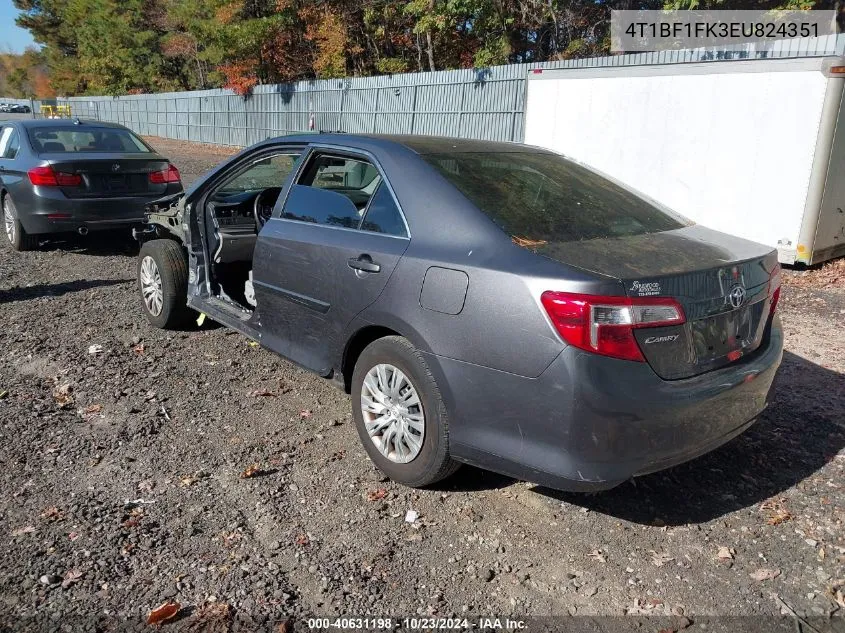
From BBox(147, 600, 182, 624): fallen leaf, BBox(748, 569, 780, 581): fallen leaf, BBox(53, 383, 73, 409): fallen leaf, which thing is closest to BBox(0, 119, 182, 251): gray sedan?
BBox(53, 383, 73, 409): fallen leaf

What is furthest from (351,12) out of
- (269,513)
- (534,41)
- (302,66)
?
(269,513)

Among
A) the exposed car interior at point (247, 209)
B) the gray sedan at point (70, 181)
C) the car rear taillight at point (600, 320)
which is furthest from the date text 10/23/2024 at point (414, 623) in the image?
the gray sedan at point (70, 181)

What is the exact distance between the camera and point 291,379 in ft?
16.2

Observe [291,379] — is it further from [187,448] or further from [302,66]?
[302,66]

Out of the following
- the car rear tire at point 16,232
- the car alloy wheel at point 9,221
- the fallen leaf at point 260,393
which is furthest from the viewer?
the car alloy wheel at point 9,221

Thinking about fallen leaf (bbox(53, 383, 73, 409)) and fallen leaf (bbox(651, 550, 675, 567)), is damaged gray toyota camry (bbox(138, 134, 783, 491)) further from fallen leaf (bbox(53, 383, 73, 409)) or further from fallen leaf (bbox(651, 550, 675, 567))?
fallen leaf (bbox(53, 383, 73, 409))

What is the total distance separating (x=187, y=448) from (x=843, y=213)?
7.95m

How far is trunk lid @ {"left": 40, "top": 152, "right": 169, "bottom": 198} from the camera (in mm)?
7941

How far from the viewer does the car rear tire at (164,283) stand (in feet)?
18.0

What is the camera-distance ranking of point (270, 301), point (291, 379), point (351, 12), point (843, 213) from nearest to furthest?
point (270, 301), point (291, 379), point (843, 213), point (351, 12)

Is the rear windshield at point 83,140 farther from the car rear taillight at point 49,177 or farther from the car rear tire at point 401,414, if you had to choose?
the car rear tire at point 401,414

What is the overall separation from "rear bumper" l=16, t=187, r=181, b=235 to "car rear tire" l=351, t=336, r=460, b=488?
5304 mm

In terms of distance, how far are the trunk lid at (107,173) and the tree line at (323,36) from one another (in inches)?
539

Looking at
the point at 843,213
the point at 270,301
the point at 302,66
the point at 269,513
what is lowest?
the point at 269,513
